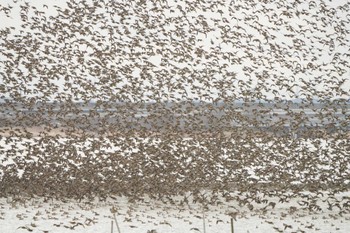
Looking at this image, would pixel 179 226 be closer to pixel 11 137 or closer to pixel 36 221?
pixel 36 221

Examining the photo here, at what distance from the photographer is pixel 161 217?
28.7ft

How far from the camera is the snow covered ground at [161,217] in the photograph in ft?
26.0

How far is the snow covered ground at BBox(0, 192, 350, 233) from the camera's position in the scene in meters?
7.93

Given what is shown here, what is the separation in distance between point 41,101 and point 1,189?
172cm

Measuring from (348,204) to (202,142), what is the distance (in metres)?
2.72

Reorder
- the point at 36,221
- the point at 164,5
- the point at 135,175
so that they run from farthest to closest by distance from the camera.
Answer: the point at 164,5 → the point at 135,175 → the point at 36,221

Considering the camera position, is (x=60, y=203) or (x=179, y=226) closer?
Result: (x=179, y=226)

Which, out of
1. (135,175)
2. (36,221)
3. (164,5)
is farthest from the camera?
(164,5)

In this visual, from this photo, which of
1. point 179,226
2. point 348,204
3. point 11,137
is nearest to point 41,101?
point 11,137

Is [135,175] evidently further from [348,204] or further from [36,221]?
[348,204]

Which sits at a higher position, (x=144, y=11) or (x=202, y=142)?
(x=144, y=11)

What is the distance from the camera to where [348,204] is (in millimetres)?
9695

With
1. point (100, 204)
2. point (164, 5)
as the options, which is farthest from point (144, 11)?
point (100, 204)

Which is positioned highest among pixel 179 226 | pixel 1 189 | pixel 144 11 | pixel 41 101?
pixel 144 11
